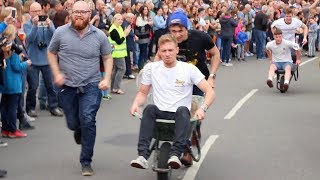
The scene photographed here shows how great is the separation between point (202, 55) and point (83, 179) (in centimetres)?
228

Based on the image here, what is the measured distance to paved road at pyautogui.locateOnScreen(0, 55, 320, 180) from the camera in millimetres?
8375

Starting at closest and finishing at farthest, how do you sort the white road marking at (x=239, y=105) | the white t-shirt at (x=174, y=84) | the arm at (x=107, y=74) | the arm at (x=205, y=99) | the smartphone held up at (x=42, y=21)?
the arm at (x=205, y=99)
the white t-shirt at (x=174, y=84)
the arm at (x=107, y=74)
the smartphone held up at (x=42, y=21)
the white road marking at (x=239, y=105)

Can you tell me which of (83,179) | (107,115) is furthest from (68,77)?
(107,115)

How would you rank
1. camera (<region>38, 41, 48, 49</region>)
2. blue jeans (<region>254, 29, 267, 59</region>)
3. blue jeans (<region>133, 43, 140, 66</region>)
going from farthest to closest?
blue jeans (<region>254, 29, 267, 59</region>), blue jeans (<region>133, 43, 140, 66</region>), camera (<region>38, 41, 48, 49</region>)

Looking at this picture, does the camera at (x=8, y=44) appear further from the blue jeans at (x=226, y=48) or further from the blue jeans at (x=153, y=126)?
the blue jeans at (x=226, y=48)

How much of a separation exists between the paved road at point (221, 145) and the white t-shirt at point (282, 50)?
4.70 ft

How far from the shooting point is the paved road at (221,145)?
8375mm

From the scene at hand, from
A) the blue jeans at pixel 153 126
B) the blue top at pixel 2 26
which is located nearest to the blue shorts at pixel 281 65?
the blue top at pixel 2 26

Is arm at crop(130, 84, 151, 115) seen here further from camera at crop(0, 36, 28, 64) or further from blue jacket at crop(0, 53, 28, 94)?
blue jacket at crop(0, 53, 28, 94)

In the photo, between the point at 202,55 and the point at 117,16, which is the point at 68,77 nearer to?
the point at 202,55

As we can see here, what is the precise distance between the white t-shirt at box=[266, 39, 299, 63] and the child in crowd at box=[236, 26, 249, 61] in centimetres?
860

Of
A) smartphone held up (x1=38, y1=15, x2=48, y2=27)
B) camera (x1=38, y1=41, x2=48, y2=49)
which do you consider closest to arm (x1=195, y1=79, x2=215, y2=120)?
smartphone held up (x1=38, y1=15, x2=48, y2=27)

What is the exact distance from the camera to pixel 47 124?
468 inches

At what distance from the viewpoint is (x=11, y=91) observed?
10.3 meters
